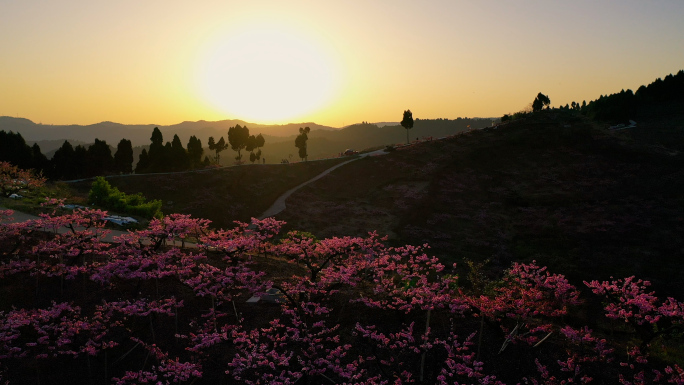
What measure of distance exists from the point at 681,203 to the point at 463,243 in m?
28.4

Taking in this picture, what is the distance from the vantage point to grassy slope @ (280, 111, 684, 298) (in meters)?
32.8

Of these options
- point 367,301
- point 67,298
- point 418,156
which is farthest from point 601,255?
point 418,156

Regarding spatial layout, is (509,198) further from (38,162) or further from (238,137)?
(38,162)

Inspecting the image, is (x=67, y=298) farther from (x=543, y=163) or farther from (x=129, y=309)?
(x=543, y=163)

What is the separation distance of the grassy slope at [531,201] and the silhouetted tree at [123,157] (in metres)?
38.8

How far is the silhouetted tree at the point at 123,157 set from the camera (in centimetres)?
6903

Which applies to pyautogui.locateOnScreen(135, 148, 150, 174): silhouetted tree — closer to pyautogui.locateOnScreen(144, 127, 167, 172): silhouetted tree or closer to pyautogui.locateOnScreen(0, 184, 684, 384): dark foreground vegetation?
pyautogui.locateOnScreen(144, 127, 167, 172): silhouetted tree

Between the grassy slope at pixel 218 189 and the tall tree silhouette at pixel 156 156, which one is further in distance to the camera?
the tall tree silhouette at pixel 156 156

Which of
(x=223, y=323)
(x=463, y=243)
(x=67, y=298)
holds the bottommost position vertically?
(x=463, y=243)

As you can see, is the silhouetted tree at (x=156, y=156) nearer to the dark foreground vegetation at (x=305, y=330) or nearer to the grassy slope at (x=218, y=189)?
the grassy slope at (x=218, y=189)

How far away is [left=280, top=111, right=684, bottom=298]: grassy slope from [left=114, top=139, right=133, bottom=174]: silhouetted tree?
127 feet

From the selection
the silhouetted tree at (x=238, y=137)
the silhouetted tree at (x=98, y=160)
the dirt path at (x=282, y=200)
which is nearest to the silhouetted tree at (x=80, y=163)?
the silhouetted tree at (x=98, y=160)

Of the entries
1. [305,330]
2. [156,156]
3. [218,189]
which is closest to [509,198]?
[218,189]

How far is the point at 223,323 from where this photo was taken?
1373 centimetres
